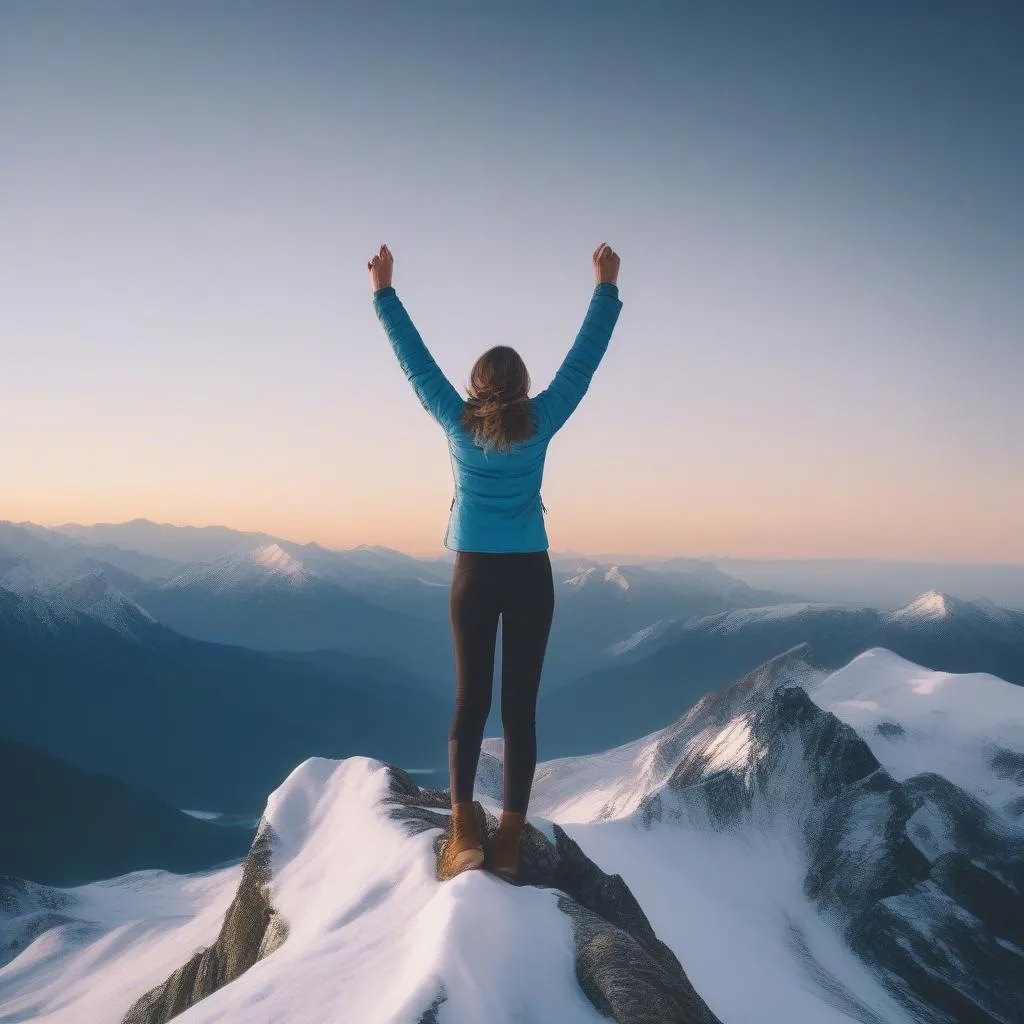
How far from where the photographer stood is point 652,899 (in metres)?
46.8

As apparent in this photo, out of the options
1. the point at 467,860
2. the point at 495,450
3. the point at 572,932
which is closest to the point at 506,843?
the point at 467,860

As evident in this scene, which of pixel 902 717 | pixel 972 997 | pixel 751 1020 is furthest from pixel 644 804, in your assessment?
pixel 751 1020

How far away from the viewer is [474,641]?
19.2 ft

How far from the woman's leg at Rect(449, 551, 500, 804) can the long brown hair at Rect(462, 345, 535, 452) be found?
3.50ft

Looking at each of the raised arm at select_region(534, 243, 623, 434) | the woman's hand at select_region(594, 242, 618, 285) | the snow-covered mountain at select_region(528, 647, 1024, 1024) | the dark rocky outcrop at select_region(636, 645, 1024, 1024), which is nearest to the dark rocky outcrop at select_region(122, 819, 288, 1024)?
the raised arm at select_region(534, 243, 623, 434)

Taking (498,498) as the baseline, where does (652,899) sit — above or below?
below

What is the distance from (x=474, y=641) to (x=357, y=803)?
7.84 m

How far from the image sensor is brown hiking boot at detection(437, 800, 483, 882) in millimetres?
6715

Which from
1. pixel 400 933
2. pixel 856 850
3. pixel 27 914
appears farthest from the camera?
pixel 27 914

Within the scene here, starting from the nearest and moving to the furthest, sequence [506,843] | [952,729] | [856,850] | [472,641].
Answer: [472,641] < [506,843] < [856,850] < [952,729]

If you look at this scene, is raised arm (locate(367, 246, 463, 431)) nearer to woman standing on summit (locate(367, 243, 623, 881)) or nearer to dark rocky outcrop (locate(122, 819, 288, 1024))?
woman standing on summit (locate(367, 243, 623, 881))

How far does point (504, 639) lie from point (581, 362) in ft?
8.49

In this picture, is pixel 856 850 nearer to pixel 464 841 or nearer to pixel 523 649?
pixel 464 841

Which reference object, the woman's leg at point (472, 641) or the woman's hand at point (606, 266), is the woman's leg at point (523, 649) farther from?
the woman's hand at point (606, 266)
